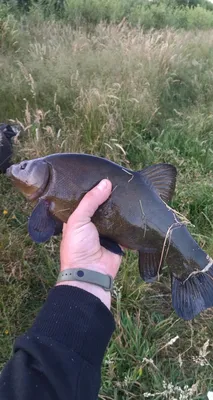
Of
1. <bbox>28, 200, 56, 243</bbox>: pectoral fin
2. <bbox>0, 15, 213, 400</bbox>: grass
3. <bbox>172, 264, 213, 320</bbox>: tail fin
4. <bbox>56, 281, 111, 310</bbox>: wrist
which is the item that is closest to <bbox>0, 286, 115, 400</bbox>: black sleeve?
<bbox>56, 281, 111, 310</bbox>: wrist

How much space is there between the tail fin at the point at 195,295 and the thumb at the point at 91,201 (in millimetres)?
482

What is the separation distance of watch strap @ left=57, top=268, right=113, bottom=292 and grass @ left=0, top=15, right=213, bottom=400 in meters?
0.59

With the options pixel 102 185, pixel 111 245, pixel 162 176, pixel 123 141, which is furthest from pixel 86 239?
pixel 123 141

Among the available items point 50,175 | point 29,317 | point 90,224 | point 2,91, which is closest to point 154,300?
point 29,317

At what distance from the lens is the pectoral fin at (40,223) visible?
Answer: 5.58ft

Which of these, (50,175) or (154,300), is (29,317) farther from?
(50,175)

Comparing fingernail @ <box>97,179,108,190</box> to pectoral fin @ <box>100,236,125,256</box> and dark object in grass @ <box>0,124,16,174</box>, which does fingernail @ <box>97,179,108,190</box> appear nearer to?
pectoral fin @ <box>100,236,125,256</box>

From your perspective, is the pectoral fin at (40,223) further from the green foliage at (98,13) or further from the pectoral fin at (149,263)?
the green foliage at (98,13)

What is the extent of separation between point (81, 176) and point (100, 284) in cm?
43

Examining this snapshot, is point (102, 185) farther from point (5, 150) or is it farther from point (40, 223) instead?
point (5, 150)

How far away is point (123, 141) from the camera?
402 cm

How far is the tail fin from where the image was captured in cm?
175

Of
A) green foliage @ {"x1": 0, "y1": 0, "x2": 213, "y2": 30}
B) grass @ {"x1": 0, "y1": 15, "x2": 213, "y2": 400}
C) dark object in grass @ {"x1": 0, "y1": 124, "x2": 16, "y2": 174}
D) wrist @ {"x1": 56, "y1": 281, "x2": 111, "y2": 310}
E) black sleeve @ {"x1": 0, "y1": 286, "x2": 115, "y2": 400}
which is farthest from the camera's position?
green foliage @ {"x1": 0, "y1": 0, "x2": 213, "y2": 30}

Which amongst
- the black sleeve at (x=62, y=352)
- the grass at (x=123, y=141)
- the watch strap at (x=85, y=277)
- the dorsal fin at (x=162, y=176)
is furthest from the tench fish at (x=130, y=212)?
the grass at (x=123, y=141)
